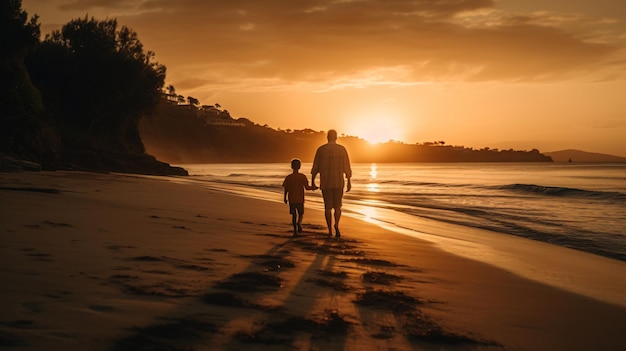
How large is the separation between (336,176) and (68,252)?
17.4ft

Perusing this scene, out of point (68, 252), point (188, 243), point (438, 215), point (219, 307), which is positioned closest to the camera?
point (219, 307)

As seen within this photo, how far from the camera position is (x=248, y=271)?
620 centimetres

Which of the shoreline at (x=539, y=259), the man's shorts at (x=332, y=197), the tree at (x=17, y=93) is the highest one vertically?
the tree at (x=17, y=93)

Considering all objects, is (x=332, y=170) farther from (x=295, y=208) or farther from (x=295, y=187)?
(x=295, y=208)

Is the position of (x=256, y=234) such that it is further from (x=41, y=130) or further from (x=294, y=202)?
(x=41, y=130)

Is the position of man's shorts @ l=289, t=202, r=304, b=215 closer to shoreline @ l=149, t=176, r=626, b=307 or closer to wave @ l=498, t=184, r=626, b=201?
shoreline @ l=149, t=176, r=626, b=307

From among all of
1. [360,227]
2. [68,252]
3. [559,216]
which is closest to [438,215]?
[559,216]

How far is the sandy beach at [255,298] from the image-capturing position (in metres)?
3.83

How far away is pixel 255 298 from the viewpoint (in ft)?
16.3

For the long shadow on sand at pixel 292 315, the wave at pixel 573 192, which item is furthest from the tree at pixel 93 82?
the long shadow on sand at pixel 292 315

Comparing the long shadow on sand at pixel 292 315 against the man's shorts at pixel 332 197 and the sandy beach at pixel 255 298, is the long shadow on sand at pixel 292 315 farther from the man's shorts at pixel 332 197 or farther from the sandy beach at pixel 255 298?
the man's shorts at pixel 332 197

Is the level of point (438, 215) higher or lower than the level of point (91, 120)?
lower

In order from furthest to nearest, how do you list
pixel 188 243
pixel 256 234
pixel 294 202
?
pixel 294 202 → pixel 256 234 → pixel 188 243

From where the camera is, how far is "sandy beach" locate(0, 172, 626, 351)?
3832 mm
